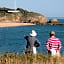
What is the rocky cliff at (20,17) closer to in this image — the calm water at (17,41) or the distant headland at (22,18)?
the distant headland at (22,18)

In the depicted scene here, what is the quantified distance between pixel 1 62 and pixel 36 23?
129648mm

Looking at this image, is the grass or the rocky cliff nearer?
the grass

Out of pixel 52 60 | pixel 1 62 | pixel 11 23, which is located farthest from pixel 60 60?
pixel 11 23

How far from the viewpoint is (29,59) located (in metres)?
10.4

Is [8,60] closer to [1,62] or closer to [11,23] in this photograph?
[1,62]

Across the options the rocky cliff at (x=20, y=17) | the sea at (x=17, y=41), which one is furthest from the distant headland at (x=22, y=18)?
the sea at (x=17, y=41)

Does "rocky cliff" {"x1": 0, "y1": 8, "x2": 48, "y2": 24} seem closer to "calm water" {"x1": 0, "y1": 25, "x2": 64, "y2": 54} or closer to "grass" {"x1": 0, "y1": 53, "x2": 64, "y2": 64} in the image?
"calm water" {"x1": 0, "y1": 25, "x2": 64, "y2": 54}

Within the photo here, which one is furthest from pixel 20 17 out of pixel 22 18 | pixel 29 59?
pixel 29 59

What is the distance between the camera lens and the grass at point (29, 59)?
10.2 m

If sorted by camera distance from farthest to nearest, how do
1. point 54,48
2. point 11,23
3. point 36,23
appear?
point 36,23 → point 11,23 → point 54,48

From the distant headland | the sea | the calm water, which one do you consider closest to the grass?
the sea

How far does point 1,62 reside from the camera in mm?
10195

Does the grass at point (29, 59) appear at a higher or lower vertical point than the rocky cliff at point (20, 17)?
higher

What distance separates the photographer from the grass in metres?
10.2
